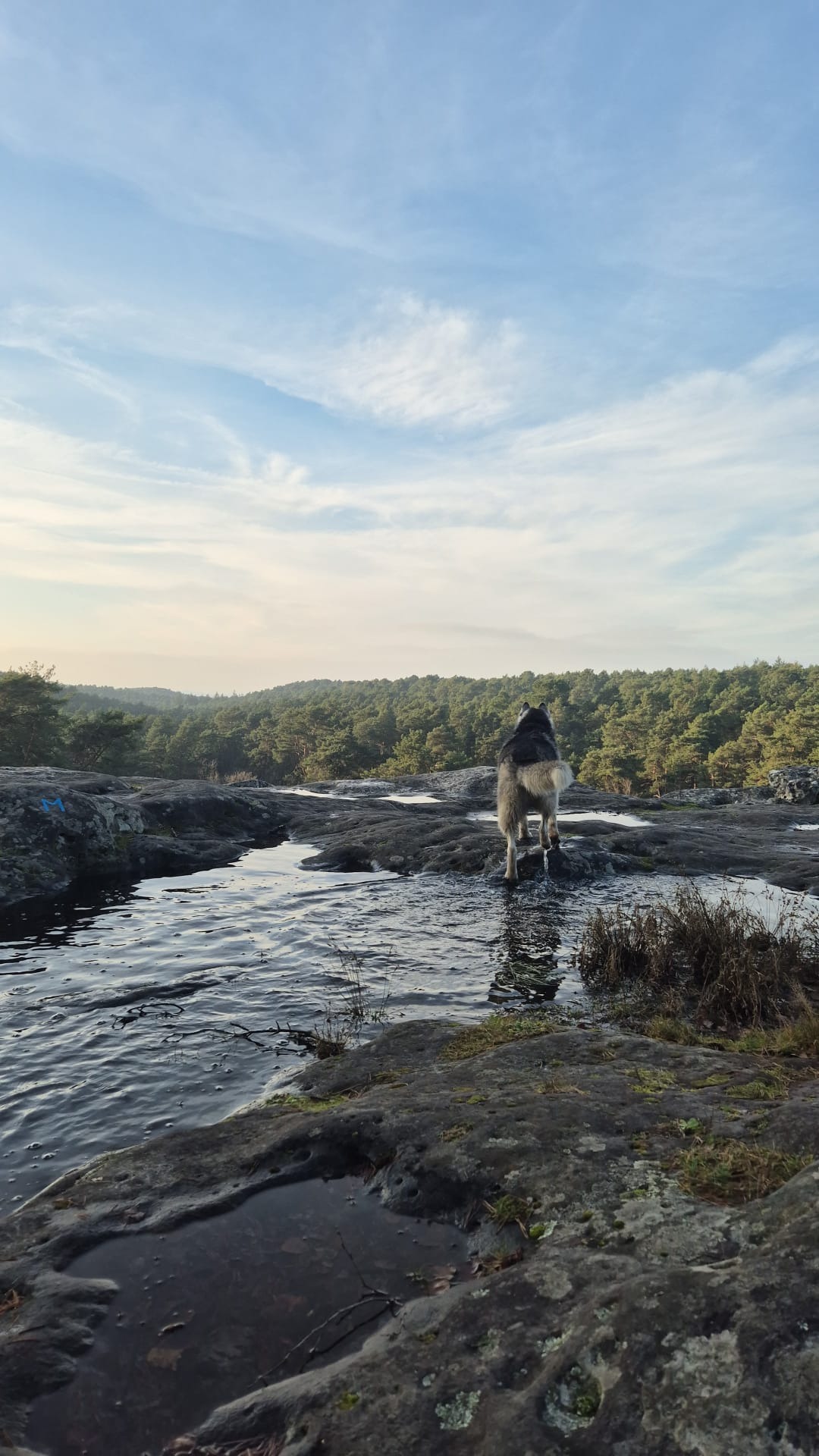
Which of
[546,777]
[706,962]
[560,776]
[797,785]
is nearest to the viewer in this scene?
[706,962]

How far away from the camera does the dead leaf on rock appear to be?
306cm

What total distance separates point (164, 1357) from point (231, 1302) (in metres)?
0.35

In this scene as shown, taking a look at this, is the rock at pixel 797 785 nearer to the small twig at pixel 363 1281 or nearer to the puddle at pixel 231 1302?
the puddle at pixel 231 1302

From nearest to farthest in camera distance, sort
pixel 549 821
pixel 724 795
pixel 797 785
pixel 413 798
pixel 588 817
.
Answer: pixel 549 821
pixel 588 817
pixel 413 798
pixel 797 785
pixel 724 795

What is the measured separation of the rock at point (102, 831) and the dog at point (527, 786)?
7513 mm

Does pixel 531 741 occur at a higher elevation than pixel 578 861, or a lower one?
higher

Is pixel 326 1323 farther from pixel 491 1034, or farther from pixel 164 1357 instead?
pixel 491 1034

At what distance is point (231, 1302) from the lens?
339 centimetres

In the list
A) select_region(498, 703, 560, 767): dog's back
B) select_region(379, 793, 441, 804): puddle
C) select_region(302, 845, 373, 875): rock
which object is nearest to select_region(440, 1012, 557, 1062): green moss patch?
select_region(498, 703, 560, 767): dog's back

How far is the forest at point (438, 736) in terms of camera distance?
64.2 m

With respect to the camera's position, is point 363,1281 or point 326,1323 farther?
point 363,1281

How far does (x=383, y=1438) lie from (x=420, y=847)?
1539 cm

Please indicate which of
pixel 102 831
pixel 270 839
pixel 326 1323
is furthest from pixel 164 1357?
pixel 270 839

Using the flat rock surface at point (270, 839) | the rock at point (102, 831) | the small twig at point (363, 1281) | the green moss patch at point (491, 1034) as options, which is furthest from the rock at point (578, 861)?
the small twig at point (363, 1281)
